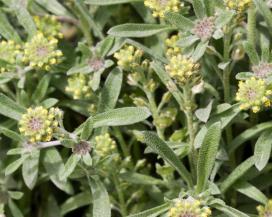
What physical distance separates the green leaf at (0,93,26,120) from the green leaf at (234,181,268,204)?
1002 mm

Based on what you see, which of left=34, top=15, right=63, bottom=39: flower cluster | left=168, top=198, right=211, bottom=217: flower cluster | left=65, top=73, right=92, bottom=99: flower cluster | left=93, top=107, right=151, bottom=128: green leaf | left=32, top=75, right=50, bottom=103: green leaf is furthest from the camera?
left=34, top=15, right=63, bottom=39: flower cluster

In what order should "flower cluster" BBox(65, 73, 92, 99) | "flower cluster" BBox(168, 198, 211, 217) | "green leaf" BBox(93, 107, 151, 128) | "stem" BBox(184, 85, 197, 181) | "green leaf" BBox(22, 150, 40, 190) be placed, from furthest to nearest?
"flower cluster" BBox(65, 73, 92, 99)
"green leaf" BBox(22, 150, 40, 190)
"green leaf" BBox(93, 107, 151, 128)
"stem" BBox(184, 85, 197, 181)
"flower cluster" BBox(168, 198, 211, 217)

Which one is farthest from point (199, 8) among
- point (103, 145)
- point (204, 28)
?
point (103, 145)

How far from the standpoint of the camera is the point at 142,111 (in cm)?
246

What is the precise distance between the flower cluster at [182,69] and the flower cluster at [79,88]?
1.74ft

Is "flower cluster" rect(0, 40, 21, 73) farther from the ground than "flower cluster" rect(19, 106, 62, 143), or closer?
farther from the ground

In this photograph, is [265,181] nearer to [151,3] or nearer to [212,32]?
[212,32]

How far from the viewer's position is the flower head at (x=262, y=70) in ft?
8.00

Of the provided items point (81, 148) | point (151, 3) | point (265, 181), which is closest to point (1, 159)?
point (81, 148)

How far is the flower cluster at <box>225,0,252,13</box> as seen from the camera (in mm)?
2336

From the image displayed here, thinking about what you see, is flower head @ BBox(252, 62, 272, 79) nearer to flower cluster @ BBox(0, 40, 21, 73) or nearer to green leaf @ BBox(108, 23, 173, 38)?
green leaf @ BBox(108, 23, 173, 38)

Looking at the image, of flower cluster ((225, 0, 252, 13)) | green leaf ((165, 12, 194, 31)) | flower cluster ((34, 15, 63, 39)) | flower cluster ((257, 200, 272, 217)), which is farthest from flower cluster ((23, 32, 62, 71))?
flower cluster ((257, 200, 272, 217))

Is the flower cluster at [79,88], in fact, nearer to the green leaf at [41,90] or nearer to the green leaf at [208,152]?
the green leaf at [41,90]

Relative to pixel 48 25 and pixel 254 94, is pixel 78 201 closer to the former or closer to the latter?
pixel 48 25
